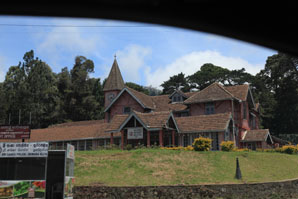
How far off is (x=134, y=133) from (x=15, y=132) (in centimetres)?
1241

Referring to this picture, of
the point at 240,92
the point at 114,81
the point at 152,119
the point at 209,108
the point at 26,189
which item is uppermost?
the point at 114,81

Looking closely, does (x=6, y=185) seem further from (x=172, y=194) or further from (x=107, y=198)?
(x=172, y=194)

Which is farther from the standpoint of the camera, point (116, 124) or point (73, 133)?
point (73, 133)

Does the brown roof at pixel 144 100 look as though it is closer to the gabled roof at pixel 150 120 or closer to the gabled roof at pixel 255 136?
the gabled roof at pixel 150 120

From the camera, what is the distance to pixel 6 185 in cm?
2000

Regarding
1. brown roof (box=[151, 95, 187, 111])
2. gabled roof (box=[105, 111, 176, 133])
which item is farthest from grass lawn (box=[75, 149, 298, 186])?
brown roof (box=[151, 95, 187, 111])

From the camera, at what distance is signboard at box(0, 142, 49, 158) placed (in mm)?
20500

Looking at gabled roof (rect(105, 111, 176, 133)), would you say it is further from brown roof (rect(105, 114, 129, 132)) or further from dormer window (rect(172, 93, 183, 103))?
dormer window (rect(172, 93, 183, 103))

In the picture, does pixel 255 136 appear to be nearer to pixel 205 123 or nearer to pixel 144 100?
pixel 205 123

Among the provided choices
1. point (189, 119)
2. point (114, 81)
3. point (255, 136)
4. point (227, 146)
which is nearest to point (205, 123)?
point (189, 119)

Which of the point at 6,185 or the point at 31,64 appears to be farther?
the point at 31,64

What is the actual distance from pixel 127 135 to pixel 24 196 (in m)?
16.4

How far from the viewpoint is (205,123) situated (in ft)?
120

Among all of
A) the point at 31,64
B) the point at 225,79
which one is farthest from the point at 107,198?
the point at 225,79
